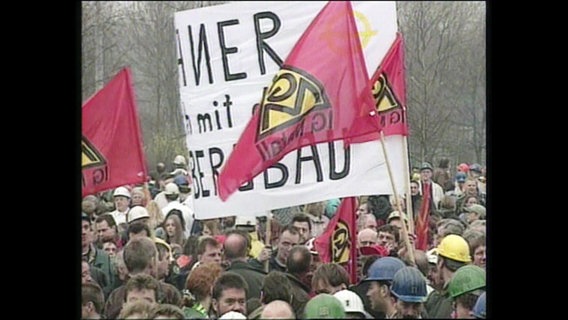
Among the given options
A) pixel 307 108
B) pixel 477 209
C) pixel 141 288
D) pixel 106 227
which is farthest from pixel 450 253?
pixel 106 227

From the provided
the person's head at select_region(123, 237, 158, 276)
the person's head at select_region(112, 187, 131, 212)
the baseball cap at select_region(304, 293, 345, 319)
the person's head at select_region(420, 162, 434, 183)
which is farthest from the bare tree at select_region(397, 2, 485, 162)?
the person's head at select_region(112, 187, 131, 212)

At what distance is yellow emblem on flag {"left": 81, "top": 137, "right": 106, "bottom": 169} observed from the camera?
2312mm

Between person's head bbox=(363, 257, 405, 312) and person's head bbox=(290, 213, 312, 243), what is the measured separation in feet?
0.71

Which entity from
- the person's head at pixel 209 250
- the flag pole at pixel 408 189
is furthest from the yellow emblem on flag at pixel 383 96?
the person's head at pixel 209 250

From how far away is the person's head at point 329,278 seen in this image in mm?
2143

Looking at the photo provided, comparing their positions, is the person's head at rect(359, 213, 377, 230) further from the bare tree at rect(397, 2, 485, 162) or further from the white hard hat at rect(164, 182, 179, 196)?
the white hard hat at rect(164, 182, 179, 196)

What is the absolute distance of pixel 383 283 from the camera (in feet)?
6.89

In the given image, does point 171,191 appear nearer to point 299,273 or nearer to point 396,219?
point 299,273
